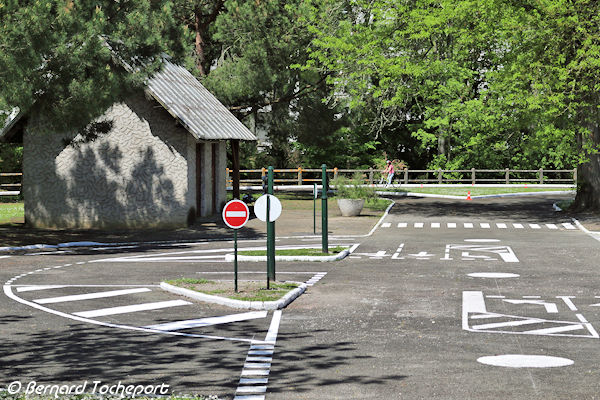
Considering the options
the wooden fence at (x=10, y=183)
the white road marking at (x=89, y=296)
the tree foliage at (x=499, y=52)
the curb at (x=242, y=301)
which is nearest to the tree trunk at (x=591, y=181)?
the tree foliage at (x=499, y=52)

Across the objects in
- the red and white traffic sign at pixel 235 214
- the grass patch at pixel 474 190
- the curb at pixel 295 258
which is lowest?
the curb at pixel 295 258

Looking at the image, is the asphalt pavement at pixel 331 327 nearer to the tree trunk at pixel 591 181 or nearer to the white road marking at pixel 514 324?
the white road marking at pixel 514 324

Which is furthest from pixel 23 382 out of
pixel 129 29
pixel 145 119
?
pixel 145 119

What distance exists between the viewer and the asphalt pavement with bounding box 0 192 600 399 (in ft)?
33.8

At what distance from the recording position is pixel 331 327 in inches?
547

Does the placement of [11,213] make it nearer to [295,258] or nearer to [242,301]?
[295,258]

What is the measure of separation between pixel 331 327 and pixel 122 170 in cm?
2289

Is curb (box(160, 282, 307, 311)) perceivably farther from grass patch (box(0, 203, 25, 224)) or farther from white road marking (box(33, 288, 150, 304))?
grass patch (box(0, 203, 25, 224))

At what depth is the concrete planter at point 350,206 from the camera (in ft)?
130

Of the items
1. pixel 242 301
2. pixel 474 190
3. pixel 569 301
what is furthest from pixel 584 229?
pixel 474 190

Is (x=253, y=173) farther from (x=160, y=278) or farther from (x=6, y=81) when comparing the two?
(x=160, y=278)

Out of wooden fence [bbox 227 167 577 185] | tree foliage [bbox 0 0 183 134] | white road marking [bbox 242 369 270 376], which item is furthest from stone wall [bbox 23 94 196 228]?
wooden fence [bbox 227 167 577 185]

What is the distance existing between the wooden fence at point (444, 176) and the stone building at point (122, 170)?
2941cm

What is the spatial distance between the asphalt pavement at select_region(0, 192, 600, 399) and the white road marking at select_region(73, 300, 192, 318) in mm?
35
